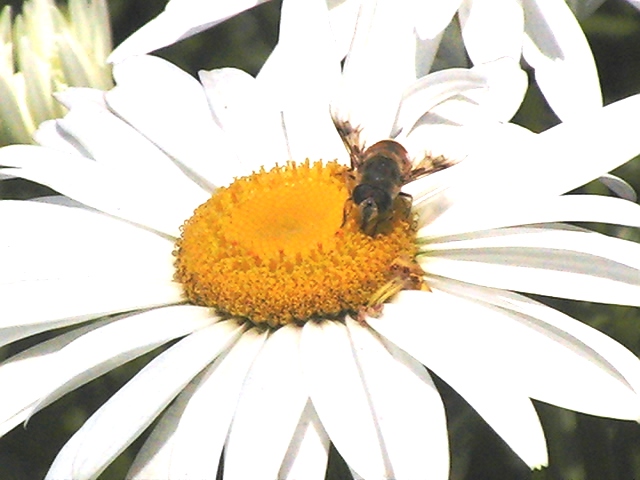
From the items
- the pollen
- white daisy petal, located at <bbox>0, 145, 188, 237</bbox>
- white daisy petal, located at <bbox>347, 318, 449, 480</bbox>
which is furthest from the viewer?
white daisy petal, located at <bbox>0, 145, 188, 237</bbox>

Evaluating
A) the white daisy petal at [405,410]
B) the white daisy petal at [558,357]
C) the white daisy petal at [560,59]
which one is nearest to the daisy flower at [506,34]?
the white daisy petal at [560,59]

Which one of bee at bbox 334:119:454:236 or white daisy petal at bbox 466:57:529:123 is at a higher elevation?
white daisy petal at bbox 466:57:529:123

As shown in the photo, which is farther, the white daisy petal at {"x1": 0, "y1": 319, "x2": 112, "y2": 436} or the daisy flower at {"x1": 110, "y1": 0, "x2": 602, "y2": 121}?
the daisy flower at {"x1": 110, "y1": 0, "x2": 602, "y2": 121}

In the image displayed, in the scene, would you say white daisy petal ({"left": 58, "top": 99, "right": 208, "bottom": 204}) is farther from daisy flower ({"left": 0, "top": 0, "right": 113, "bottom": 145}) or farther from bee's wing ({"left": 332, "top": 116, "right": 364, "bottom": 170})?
bee's wing ({"left": 332, "top": 116, "right": 364, "bottom": 170})

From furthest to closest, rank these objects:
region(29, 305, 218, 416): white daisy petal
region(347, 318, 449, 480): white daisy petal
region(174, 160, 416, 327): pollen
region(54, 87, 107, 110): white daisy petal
Answer: region(54, 87, 107, 110): white daisy petal, region(174, 160, 416, 327): pollen, region(29, 305, 218, 416): white daisy petal, region(347, 318, 449, 480): white daisy petal

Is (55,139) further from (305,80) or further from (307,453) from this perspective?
(307,453)

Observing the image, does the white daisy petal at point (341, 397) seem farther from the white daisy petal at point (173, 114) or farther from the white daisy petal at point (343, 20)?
the white daisy petal at point (343, 20)

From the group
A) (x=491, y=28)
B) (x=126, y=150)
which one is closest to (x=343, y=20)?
(x=491, y=28)

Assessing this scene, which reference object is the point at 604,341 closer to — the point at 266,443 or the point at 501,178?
the point at 501,178

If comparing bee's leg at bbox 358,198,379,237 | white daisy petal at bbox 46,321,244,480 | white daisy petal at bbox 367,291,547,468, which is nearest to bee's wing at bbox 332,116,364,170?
bee's leg at bbox 358,198,379,237
